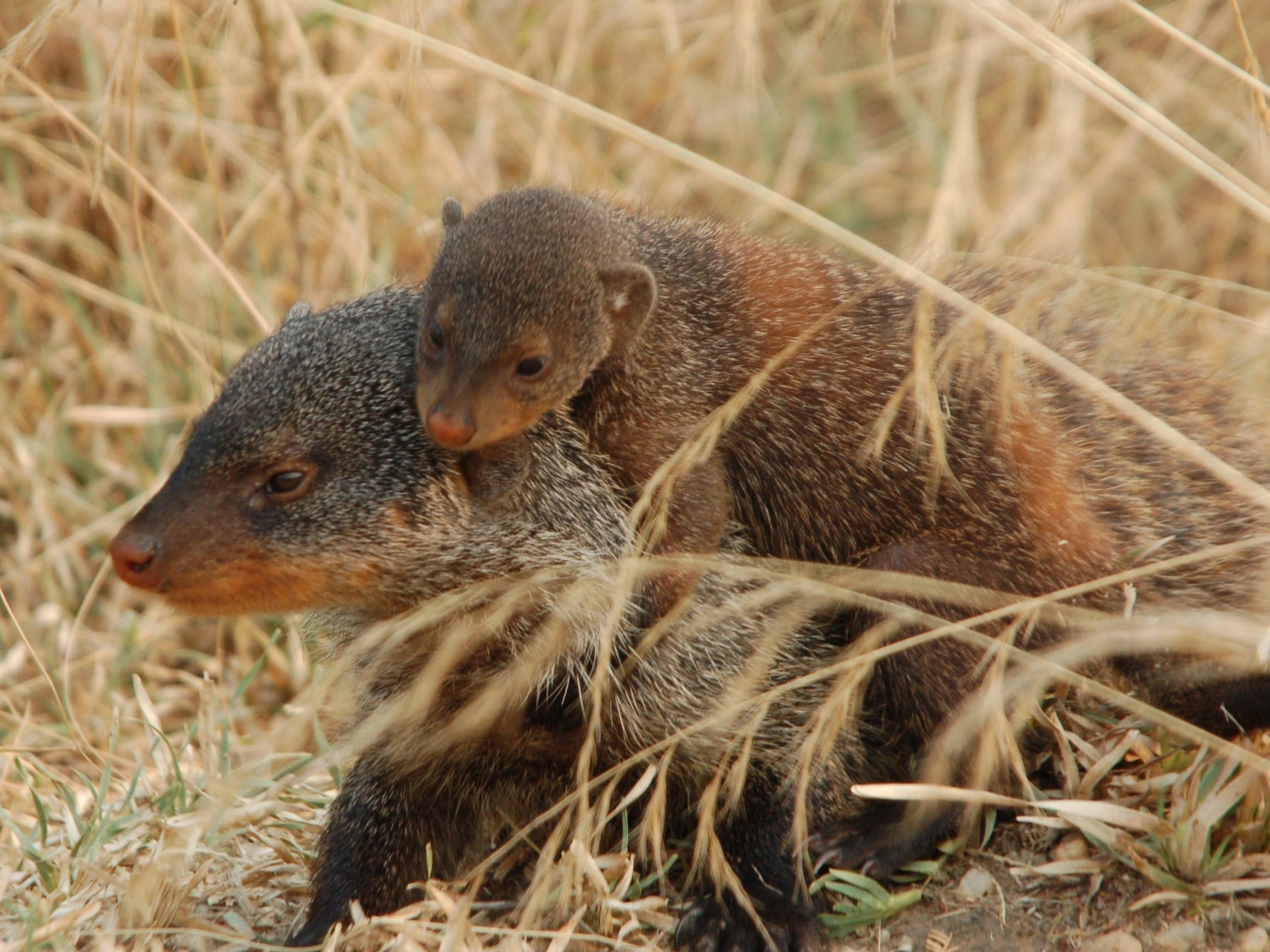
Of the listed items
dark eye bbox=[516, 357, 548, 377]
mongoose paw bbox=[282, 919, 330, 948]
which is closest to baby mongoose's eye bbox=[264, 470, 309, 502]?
dark eye bbox=[516, 357, 548, 377]

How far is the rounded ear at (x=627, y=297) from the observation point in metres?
2.47

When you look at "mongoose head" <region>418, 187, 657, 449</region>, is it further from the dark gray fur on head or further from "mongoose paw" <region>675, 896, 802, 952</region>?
"mongoose paw" <region>675, 896, 802, 952</region>

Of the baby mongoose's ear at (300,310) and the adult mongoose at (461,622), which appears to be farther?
the baby mongoose's ear at (300,310)

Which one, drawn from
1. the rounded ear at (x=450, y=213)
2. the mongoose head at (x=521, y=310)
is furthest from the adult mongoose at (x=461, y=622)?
the rounded ear at (x=450, y=213)

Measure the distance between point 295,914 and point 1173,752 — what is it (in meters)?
1.49

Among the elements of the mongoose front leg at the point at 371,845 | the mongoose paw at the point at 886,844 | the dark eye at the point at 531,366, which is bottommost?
the mongoose front leg at the point at 371,845

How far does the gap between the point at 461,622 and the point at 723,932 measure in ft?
2.09

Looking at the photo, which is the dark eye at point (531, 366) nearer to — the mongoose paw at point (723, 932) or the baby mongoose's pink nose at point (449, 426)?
the baby mongoose's pink nose at point (449, 426)

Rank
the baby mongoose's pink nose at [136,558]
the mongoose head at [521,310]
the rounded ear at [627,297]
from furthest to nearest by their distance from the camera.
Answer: the rounded ear at [627,297] < the mongoose head at [521,310] < the baby mongoose's pink nose at [136,558]

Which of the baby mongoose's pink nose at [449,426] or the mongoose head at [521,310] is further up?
the mongoose head at [521,310]

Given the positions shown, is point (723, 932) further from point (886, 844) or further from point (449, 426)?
point (449, 426)

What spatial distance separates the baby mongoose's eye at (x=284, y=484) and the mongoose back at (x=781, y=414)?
0.24 m

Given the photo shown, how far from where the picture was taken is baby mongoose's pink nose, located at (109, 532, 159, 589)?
223cm

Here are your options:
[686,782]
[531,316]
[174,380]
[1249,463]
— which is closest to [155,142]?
[174,380]
